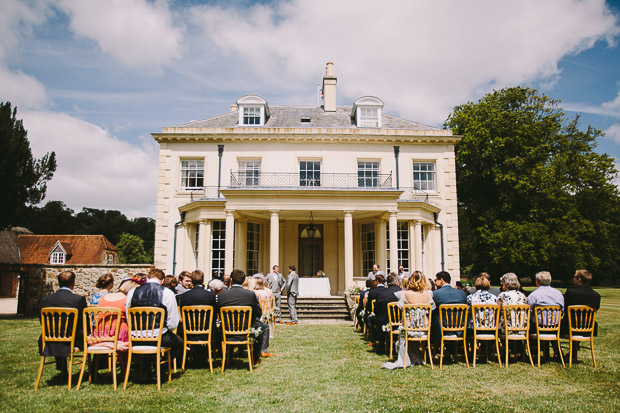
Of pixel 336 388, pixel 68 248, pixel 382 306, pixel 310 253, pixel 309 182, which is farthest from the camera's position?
pixel 68 248

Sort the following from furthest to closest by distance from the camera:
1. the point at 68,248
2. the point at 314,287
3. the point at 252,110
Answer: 1. the point at 68,248
2. the point at 252,110
3. the point at 314,287

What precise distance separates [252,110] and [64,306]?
54.6 feet

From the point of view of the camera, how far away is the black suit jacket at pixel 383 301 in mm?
8549

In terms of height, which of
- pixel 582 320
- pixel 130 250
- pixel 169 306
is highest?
pixel 130 250

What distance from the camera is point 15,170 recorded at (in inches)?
656

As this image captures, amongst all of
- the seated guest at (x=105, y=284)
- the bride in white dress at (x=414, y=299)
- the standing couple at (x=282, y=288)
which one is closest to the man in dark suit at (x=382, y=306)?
the bride in white dress at (x=414, y=299)

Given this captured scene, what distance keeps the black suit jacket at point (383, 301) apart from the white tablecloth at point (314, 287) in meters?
8.32

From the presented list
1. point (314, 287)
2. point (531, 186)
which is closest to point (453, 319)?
point (314, 287)

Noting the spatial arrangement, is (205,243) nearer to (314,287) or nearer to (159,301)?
(314,287)

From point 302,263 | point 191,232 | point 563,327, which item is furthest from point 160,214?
point 563,327

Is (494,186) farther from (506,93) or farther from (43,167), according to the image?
(43,167)

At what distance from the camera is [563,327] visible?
7652 mm

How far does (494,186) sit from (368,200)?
48.5ft

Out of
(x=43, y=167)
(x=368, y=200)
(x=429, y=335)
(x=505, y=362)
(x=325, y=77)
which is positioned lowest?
(x=505, y=362)
